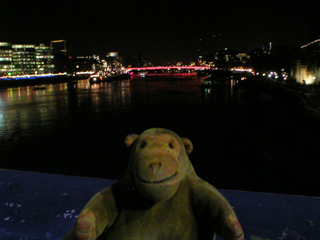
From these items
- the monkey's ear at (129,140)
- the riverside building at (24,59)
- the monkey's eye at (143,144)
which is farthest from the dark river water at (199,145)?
the riverside building at (24,59)

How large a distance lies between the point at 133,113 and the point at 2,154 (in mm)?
10302

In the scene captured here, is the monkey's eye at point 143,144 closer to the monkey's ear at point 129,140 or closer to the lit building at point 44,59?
the monkey's ear at point 129,140

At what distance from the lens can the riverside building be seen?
7419cm

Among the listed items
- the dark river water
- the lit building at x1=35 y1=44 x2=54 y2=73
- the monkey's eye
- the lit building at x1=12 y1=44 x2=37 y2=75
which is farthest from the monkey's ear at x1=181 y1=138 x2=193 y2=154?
the lit building at x1=35 y1=44 x2=54 y2=73

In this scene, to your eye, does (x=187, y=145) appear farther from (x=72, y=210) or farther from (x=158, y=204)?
(x=72, y=210)

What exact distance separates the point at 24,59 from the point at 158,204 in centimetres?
9154

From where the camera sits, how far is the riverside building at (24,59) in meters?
74.2

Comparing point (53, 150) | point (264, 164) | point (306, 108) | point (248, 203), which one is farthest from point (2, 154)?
point (306, 108)

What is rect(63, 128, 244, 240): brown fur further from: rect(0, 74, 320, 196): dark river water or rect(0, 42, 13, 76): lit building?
rect(0, 42, 13, 76): lit building

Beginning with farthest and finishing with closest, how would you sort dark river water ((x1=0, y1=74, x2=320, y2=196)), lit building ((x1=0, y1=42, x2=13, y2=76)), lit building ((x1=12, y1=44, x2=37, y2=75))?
lit building ((x1=12, y1=44, x2=37, y2=75)), lit building ((x1=0, y1=42, x2=13, y2=76)), dark river water ((x1=0, y1=74, x2=320, y2=196))

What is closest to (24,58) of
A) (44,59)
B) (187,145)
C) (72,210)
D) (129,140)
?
(44,59)

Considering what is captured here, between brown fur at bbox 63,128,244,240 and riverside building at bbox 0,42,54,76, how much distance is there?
80759 mm

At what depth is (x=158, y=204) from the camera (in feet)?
4.16

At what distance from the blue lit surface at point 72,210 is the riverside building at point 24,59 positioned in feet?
261
